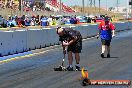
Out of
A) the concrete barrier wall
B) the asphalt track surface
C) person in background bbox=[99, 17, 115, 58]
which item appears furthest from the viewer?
the concrete barrier wall

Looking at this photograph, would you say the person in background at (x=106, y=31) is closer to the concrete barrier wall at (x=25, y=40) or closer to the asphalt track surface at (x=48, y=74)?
A: the asphalt track surface at (x=48, y=74)

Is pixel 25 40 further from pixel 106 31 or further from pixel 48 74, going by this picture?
pixel 48 74

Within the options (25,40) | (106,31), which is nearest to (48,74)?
(106,31)

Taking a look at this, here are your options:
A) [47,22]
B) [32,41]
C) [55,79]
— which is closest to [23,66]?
[55,79]

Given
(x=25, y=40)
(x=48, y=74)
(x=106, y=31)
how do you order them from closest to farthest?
(x=48, y=74) < (x=106, y=31) < (x=25, y=40)

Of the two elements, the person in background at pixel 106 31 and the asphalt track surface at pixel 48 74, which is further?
the person in background at pixel 106 31

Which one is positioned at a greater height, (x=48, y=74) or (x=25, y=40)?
(x=25, y=40)

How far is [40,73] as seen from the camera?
49.4 feet

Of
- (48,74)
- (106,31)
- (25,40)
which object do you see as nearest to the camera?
(48,74)

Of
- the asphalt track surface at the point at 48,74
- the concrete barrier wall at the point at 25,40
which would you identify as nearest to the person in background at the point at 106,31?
the asphalt track surface at the point at 48,74

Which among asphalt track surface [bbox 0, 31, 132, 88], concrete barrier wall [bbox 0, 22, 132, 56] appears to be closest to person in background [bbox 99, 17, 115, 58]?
asphalt track surface [bbox 0, 31, 132, 88]

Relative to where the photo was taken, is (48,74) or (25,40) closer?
(48,74)

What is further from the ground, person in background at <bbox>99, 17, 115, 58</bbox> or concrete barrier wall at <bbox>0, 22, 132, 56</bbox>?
person in background at <bbox>99, 17, 115, 58</bbox>

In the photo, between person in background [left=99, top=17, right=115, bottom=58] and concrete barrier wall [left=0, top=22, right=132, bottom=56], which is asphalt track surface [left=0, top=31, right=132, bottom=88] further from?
concrete barrier wall [left=0, top=22, right=132, bottom=56]
